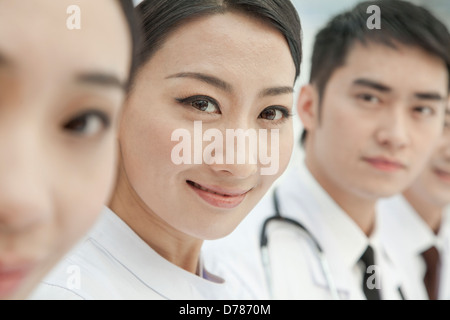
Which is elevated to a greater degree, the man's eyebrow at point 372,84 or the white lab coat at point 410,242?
the man's eyebrow at point 372,84

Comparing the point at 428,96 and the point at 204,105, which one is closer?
the point at 204,105

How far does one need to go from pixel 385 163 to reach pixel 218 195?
15.9 inches

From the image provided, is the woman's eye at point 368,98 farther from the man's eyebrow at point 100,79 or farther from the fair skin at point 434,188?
the man's eyebrow at point 100,79

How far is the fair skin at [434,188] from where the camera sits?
1.19 m

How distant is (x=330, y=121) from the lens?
1.00 m

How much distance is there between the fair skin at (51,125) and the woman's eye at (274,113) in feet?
0.94

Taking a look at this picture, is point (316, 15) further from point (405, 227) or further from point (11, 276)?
point (11, 276)

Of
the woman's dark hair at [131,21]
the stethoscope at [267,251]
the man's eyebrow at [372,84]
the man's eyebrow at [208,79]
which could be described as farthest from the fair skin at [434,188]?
the woman's dark hair at [131,21]

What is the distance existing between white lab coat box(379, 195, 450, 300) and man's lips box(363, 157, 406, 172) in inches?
7.5

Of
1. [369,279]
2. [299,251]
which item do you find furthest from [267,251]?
[369,279]

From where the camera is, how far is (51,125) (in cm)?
46

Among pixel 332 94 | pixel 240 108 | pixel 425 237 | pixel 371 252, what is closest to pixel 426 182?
pixel 425 237

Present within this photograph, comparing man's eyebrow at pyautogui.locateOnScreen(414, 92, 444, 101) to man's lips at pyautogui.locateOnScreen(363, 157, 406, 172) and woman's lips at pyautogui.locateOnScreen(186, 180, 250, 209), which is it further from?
woman's lips at pyautogui.locateOnScreen(186, 180, 250, 209)

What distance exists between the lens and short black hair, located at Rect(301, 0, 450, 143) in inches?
38.9
